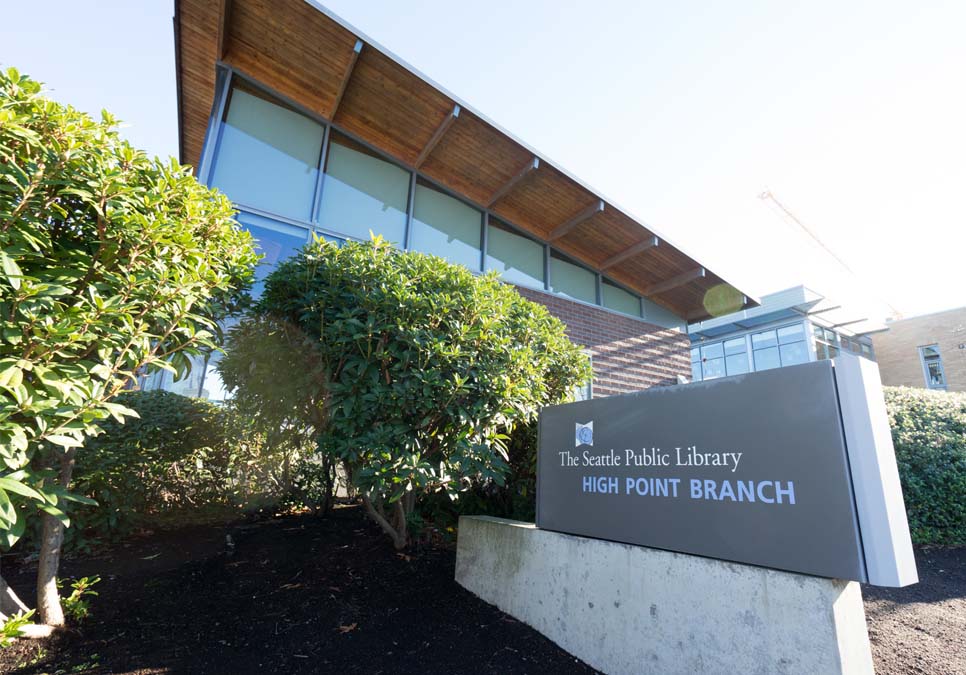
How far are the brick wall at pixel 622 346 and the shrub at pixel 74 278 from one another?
6.58m

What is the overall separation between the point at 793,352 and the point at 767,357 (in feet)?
3.52

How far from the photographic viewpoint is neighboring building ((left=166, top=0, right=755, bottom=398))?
247 inches

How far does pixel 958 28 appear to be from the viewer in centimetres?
655

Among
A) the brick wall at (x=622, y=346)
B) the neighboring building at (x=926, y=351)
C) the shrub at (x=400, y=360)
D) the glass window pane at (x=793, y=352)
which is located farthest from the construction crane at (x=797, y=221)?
the shrub at (x=400, y=360)

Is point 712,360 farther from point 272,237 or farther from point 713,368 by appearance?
point 272,237

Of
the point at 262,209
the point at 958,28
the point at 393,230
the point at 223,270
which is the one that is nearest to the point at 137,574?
the point at 223,270

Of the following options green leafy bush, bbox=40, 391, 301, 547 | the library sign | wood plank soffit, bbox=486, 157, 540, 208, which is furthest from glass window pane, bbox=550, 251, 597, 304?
the library sign

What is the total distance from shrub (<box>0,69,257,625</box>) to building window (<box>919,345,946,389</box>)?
3061 cm

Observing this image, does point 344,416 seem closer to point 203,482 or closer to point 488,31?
point 203,482

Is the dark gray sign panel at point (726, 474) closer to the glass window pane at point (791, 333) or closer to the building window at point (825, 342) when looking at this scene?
the glass window pane at point (791, 333)

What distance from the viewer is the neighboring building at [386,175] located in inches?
247

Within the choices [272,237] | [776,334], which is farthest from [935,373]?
[272,237]

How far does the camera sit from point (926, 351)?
2339 cm

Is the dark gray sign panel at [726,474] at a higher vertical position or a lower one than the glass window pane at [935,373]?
lower
